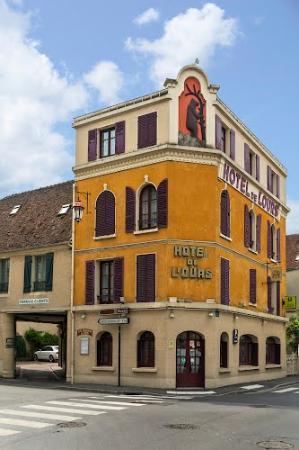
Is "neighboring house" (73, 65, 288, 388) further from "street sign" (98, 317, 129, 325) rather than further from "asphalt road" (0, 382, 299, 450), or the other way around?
"asphalt road" (0, 382, 299, 450)

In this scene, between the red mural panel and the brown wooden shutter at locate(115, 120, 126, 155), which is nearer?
the red mural panel

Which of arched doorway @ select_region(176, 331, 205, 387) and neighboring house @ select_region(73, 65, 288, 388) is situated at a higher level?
neighboring house @ select_region(73, 65, 288, 388)

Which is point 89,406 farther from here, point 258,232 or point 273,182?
point 273,182

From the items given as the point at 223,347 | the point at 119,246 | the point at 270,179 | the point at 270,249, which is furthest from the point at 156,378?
the point at 270,179

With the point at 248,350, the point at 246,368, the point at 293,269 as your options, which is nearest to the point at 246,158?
the point at 248,350

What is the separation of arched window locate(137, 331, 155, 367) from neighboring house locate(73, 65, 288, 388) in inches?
1.8

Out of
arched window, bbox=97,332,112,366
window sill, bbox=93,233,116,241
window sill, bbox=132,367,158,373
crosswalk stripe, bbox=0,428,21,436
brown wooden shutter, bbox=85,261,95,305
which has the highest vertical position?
window sill, bbox=93,233,116,241

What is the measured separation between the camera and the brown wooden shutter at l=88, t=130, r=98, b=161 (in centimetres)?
3173

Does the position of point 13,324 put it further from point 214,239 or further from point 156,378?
point 214,239

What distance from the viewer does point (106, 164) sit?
30.9 meters

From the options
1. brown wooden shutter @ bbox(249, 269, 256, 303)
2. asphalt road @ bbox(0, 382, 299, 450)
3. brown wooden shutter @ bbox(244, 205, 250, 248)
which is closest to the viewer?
asphalt road @ bbox(0, 382, 299, 450)

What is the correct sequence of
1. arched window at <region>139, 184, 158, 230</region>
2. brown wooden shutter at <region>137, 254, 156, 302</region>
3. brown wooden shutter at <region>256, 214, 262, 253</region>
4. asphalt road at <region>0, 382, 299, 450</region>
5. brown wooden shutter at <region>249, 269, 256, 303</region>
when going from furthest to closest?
1. brown wooden shutter at <region>256, 214, 262, 253</region>
2. brown wooden shutter at <region>249, 269, 256, 303</region>
3. arched window at <region>139, 184, 158, 230</region>
4. brown wooden shutter at <region>137, 254, 156, 302</region>
5. asphalt road at <region>0, 382, 299, 450</region>

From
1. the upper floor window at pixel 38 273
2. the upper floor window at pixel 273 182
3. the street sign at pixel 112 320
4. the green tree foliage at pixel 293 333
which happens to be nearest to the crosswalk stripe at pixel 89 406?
the street sign at pixel 112 320

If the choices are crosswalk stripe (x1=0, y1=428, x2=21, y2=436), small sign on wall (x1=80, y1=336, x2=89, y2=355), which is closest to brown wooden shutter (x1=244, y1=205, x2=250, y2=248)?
small sign on wall (x1=80, y1=336, x2=89, y2=355)
